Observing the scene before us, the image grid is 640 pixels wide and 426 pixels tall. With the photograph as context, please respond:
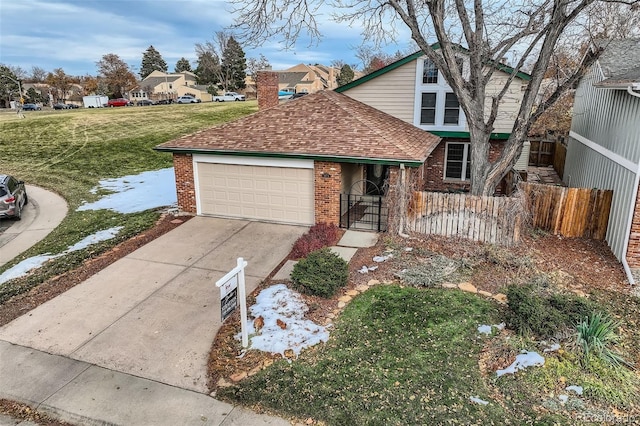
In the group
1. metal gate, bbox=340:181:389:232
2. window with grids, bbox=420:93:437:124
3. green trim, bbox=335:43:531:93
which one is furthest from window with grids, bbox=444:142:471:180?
metal gate, bbox=340:181:389:232

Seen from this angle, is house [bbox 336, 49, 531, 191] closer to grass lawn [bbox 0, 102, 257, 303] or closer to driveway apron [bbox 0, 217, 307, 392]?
driveway apron [bbox 0, 217, 307, 392]

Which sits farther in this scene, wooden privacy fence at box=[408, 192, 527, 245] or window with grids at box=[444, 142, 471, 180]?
window with grids at box=[444, 142, 471, 180]

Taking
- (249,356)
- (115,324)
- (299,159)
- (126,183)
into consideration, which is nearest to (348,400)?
(249,356)

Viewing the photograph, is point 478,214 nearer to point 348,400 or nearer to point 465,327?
point 465,327

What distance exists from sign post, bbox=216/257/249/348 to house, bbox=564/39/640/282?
821cm

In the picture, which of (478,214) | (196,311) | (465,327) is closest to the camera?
(465,327)

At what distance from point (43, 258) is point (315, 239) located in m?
6.95

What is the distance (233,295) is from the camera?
679cm

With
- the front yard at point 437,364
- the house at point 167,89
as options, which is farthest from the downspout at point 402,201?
the house at point 167,89

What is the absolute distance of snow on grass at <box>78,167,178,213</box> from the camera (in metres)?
16.0

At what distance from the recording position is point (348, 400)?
18.7 ft

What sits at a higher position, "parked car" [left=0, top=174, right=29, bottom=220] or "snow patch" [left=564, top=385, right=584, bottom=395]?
"parked car" [left=0, top=174, right=29, bottom=220]

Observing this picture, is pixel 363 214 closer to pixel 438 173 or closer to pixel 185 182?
pixel 185 182

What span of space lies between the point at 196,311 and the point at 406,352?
3.98 m
